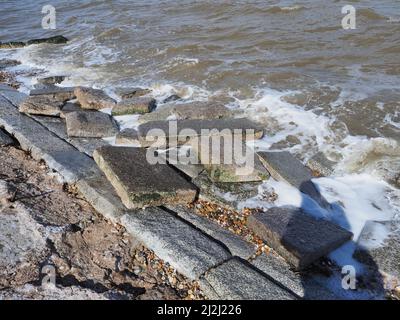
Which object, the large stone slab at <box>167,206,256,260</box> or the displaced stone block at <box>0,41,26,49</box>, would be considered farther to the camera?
the displaced stone block at <box>0,41,26,49</box>

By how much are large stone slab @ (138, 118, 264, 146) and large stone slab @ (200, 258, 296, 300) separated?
194 centimetres

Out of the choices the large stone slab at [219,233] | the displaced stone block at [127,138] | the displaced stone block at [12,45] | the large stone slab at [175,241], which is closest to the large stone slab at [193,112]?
the displaced stone block at [127,138]

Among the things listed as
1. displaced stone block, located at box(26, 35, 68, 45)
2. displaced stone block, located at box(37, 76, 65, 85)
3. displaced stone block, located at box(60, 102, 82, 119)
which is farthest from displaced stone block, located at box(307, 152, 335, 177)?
displaced stone block, located at box(26, 35, 68, 45)

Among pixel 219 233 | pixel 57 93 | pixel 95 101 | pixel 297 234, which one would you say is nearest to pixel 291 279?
pixel 297 234

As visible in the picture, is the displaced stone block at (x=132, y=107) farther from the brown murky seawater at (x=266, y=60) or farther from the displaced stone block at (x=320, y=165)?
the displaced stone block at (x=320, y=165)

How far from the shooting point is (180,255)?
10.3 feet

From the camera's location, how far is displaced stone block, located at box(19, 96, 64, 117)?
224 inches

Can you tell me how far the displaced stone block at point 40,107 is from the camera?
18.7ft

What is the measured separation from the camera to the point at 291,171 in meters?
4.24

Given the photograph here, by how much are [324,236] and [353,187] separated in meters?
1.13

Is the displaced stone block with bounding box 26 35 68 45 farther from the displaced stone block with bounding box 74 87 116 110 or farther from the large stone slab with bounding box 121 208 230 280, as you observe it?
the large stone slab with bounding box 121 208 230 280

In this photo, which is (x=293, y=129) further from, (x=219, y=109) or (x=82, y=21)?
(x=82, y=21)

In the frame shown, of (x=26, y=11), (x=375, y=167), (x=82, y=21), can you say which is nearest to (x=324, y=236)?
(x=375, y=167)

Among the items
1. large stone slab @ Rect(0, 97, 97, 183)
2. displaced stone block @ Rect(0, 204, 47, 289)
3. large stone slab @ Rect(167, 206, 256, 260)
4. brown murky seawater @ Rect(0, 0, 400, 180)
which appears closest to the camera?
displaced stone block @ Rect(0, 204, 47, 289)
